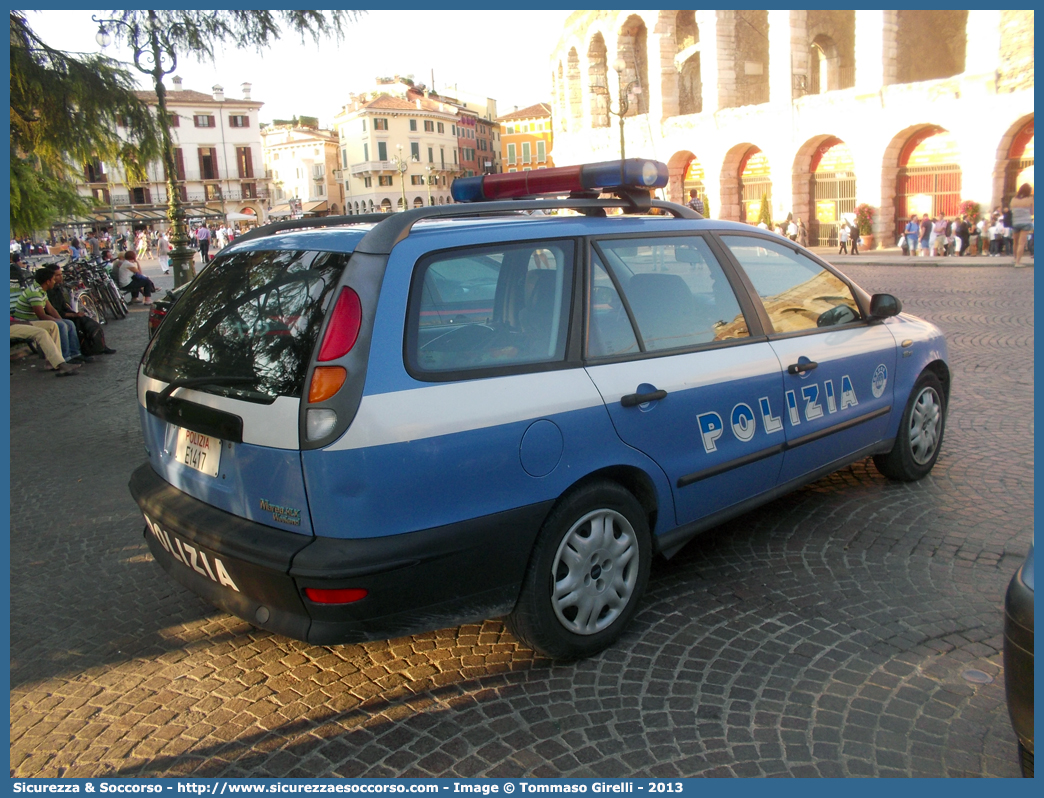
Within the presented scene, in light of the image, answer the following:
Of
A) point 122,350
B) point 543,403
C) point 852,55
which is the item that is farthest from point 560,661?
point 852,55

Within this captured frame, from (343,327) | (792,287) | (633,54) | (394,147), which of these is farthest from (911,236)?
(394,147)

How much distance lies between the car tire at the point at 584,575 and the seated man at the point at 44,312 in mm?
10379

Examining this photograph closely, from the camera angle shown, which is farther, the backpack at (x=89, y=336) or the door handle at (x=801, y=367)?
the backpack at (x=89, y=336)

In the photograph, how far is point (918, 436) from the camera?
16.6 ft

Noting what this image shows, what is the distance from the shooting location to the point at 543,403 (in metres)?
2.98

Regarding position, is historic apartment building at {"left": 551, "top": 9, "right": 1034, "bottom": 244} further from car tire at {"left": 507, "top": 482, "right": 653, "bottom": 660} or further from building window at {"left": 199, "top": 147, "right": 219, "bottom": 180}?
building window at {"left": 199, "top": 147, "right": 219, "bottom": 180}

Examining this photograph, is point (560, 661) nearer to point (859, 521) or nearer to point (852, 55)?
point (859, 521)

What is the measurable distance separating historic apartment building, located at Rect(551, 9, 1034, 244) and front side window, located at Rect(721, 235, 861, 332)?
82.5 ft

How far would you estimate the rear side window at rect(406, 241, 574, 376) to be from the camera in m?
2.86

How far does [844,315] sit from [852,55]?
1791 inches

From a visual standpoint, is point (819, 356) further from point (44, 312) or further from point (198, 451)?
point (44, 312)

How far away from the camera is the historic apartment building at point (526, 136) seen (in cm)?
9781

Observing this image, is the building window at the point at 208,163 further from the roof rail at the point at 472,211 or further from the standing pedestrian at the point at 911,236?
the roof rail at the point at 472,211

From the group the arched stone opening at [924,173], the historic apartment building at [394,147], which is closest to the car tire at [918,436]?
the arched stone opening at [924,173]
